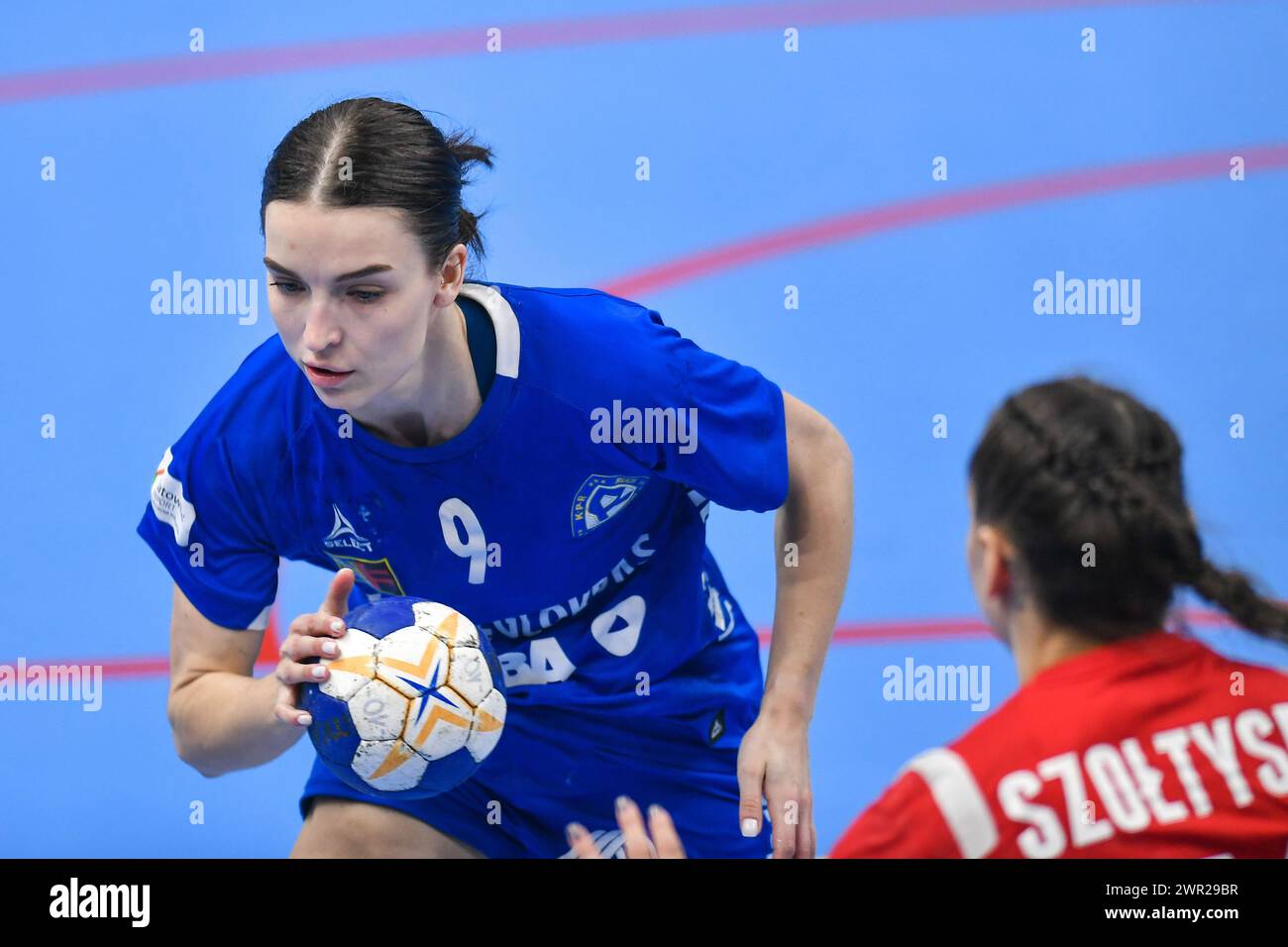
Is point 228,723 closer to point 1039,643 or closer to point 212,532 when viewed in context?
point 212,532

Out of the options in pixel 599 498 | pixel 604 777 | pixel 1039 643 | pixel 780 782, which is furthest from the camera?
pixel 604 777

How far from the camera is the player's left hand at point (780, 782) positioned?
1.95 m

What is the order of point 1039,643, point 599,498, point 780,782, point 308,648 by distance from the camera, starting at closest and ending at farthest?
point 1039,643 → point 308,648 → point 780,782 → point 599,498

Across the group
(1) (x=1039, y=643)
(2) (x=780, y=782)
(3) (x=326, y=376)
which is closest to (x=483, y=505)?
(3) (x=326, y=376)

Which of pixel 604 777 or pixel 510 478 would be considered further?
Answer: pixel 604 777

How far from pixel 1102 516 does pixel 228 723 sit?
1187 mm

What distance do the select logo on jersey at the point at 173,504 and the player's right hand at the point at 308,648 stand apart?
0.98 feet

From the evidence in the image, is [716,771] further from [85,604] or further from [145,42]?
[145,42]

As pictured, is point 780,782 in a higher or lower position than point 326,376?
lower

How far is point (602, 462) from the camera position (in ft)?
6.78

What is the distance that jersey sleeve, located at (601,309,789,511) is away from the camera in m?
2.03

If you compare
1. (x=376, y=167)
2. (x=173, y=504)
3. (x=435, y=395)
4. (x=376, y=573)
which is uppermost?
(x=376, y=167)

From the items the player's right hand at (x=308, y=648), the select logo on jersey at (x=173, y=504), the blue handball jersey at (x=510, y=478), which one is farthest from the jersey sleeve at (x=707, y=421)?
the select logo on jersey at (x=173, y=504)

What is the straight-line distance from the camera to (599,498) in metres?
2.11
